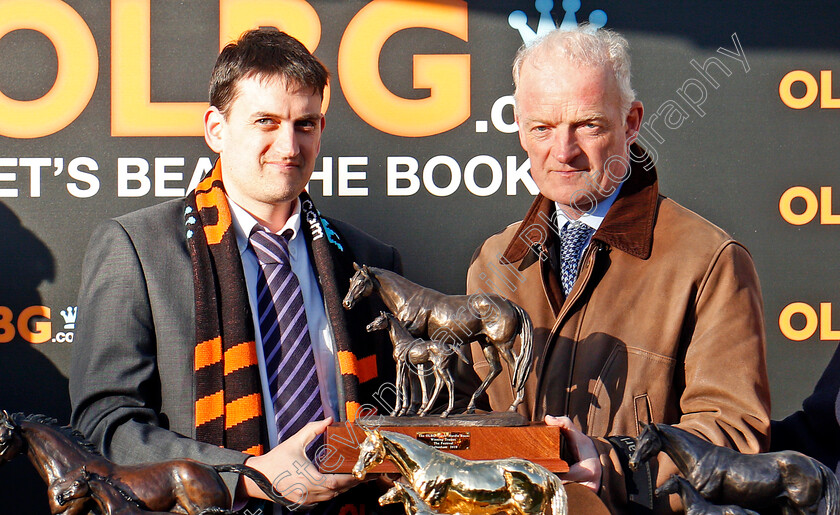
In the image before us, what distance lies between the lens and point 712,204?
348 centimetres

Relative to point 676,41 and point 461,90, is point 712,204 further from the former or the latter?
point 461,90

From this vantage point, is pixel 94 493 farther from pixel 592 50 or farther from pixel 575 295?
pixel 592 50


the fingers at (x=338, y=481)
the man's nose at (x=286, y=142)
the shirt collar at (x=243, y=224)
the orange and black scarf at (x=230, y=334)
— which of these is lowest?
the fingers at (x=338, y=481)

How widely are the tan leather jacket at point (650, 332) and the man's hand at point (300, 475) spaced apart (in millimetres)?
608

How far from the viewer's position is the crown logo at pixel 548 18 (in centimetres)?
347

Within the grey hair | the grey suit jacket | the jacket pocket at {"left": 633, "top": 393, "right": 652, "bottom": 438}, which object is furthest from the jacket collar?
the grey suit jacket

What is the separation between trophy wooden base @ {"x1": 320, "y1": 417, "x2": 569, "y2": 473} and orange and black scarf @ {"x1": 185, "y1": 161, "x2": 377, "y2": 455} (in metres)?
0.33

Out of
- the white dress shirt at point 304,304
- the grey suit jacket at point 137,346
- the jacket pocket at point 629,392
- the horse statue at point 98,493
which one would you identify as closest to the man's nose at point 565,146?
the jacket pocket at point 629,392

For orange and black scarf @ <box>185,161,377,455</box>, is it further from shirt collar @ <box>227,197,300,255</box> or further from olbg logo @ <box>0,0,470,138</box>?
olbg logo @ <box>0,0,470,138</box>

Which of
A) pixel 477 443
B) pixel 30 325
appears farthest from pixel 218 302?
pixel 30 325

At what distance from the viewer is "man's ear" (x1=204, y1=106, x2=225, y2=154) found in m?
2.47

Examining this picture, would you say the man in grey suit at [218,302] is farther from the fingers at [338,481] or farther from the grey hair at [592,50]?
the grey hair at [592,50]

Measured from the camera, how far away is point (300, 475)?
2.04 meters

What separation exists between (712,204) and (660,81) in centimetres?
50
